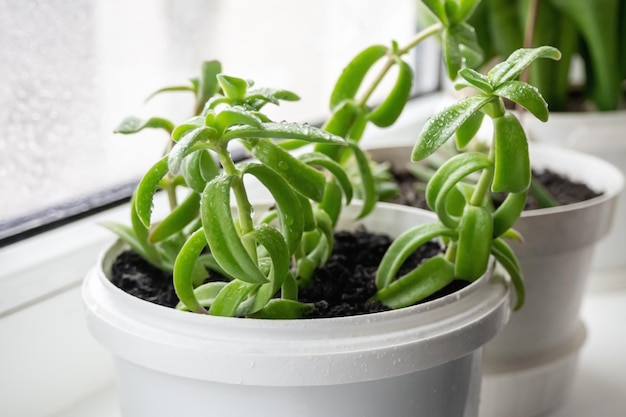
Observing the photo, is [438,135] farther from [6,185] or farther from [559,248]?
[6,185]

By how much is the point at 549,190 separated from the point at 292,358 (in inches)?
19.8

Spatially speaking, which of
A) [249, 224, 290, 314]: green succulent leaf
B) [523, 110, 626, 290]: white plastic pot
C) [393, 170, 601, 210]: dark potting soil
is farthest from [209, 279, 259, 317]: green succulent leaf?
[523, 110, 626, 290]: white plastic pot

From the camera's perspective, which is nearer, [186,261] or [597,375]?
[186,261]

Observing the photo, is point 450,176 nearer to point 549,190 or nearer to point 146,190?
point 146,190

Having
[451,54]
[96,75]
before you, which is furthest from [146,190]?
[96,75]

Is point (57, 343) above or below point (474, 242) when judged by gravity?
below

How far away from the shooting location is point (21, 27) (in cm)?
69

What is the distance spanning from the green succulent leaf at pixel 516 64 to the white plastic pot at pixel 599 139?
19.2 inches

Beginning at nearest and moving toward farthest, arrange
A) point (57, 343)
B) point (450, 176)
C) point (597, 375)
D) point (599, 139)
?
point (450, 176), point (57, 343), point (597, 375), point (599, 139)

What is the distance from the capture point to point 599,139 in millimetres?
948

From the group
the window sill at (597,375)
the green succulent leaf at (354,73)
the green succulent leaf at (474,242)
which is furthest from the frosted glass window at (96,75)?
the green succulent leaf at (474,242)

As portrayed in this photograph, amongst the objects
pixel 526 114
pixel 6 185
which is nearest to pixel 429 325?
pixel 6 185

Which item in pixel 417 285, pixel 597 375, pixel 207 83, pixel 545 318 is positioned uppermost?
pixel 207 83

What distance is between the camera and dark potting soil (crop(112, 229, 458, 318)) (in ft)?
1.72
